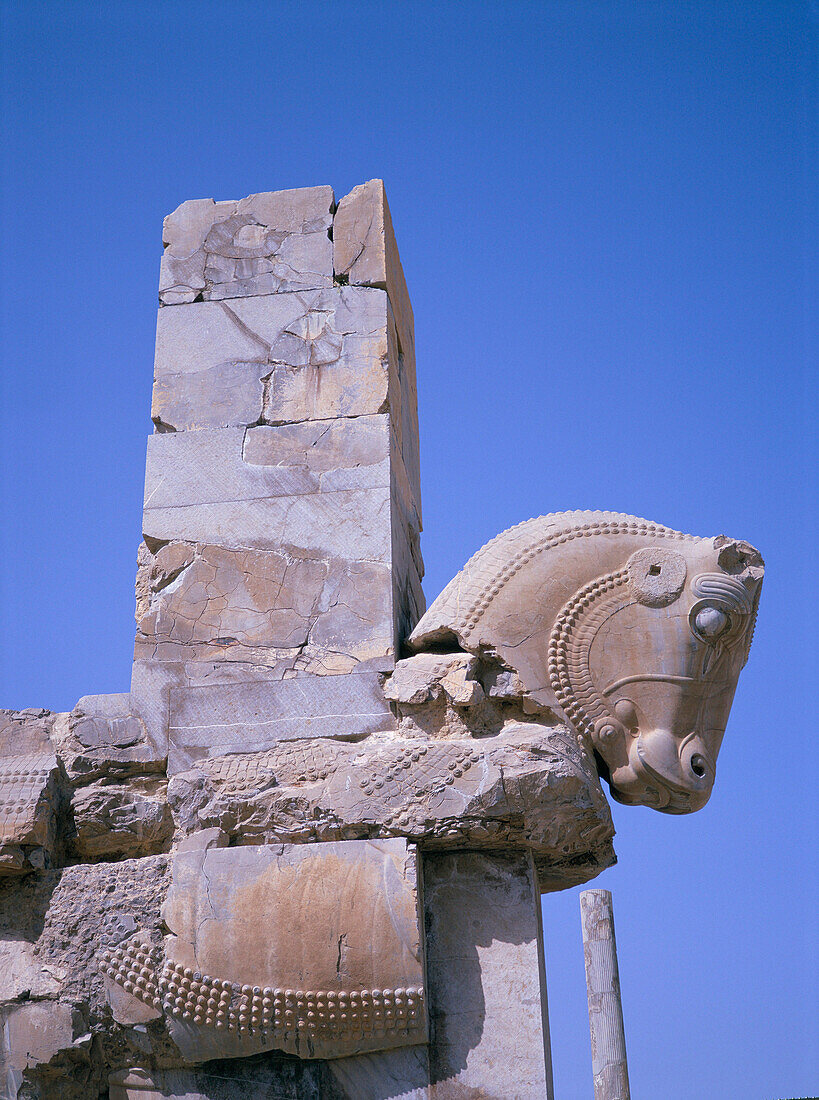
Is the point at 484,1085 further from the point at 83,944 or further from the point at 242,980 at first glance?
the point at 83,944

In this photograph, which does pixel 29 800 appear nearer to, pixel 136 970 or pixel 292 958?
pixel 136 970

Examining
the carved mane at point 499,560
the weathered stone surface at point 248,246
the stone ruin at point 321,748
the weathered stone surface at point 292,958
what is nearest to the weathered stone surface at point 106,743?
the stone ruin at point 321,748

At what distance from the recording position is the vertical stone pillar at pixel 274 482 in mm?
4883

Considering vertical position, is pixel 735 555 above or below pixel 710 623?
above

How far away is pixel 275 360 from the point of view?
550cm

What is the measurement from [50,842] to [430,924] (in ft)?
4.78

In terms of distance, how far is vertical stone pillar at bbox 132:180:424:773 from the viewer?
4883mm

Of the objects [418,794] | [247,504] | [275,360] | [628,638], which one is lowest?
[418,794]

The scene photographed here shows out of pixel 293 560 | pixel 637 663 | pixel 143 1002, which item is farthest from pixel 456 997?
pixel 293 560

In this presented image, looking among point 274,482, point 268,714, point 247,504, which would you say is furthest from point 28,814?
point 274,482

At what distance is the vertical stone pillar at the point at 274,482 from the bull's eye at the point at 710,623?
1.18m

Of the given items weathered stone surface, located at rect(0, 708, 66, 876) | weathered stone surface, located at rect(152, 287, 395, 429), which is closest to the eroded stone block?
weathered stone surface, located at rect(0, 708, 66, 876)

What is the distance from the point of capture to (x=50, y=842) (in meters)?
4.68

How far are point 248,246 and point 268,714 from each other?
90.0 inches
